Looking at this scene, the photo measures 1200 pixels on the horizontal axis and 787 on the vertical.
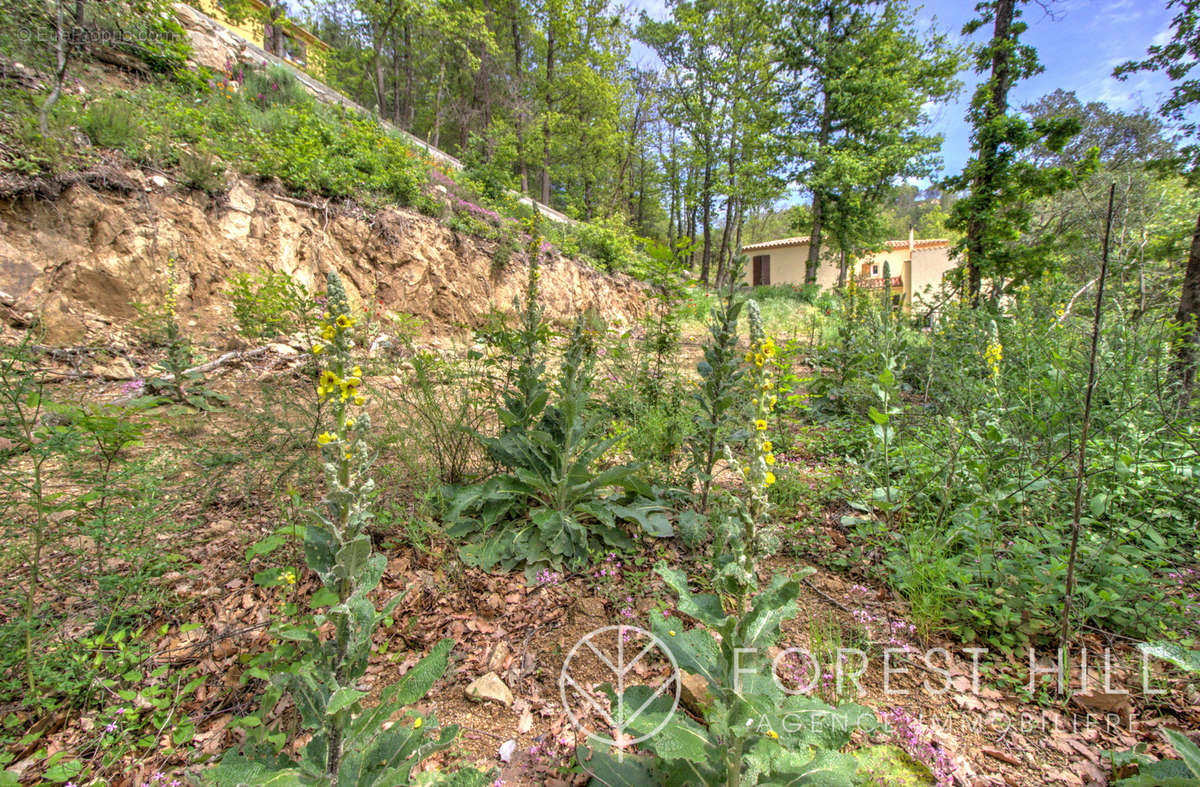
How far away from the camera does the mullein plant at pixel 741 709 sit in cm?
100

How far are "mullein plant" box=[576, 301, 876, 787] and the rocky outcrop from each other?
221 centimetres

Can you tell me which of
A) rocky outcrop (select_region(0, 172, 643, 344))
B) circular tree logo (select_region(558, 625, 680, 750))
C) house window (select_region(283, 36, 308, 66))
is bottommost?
circular tree logo (select_region(558, 625, 680, 750))

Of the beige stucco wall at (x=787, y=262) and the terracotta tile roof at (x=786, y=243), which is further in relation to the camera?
the beige stucco wall at (x=787, y=262)

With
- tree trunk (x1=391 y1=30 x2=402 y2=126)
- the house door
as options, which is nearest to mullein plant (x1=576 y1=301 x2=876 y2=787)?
tree trunk (x1=391 y1=30 x2=402 y2=126)

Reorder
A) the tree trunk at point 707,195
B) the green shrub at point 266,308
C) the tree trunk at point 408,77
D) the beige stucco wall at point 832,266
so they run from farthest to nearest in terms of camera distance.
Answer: the beige stucco wall at point 832,266, the tree trunk at point 707,195, the tree trunk at point 408,77, the green shrub at point 266,308

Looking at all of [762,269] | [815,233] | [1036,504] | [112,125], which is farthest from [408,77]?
[1036,504]

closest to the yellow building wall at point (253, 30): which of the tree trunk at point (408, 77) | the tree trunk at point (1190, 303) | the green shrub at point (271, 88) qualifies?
the green shrub at point (271, 88)

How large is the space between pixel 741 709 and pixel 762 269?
3006 centimetres

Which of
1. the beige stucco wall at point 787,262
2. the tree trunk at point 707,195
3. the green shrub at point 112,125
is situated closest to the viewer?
the green shrub at point 112,125

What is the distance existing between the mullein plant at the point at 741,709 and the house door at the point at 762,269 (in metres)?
29.1

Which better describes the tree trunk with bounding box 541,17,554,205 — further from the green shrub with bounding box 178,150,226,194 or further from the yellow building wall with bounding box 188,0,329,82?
the green shrub with bounding box 178,150,226,194

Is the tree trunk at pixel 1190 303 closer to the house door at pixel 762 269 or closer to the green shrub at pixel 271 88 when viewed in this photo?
the green shrub at pixel 271 88

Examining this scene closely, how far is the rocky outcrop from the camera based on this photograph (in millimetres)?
4129

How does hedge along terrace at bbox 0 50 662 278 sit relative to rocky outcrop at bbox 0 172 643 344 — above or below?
above
